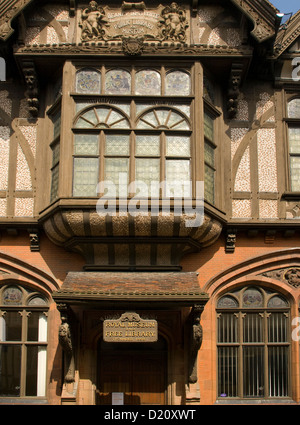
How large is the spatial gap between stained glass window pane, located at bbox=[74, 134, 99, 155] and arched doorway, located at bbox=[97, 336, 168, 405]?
4.16 meters

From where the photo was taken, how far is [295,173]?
53.7 ft

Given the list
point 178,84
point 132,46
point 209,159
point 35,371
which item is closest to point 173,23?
point 132,46

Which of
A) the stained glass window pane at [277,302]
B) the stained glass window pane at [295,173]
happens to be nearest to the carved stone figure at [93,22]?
the stained glass window pane at [295,173]

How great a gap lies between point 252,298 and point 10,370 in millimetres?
5494

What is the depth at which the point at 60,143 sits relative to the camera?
Result: 15.4 m

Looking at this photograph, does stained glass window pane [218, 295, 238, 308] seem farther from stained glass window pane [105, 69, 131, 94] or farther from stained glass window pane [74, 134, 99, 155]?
stained glass window pane [105, 69, 131, 94]

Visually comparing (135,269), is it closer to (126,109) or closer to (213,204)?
(213,204)

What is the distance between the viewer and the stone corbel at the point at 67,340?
14141mm

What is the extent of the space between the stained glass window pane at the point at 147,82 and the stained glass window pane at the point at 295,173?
3.54 metres

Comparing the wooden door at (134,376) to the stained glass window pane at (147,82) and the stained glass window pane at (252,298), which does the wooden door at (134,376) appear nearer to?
the stained glass window pane at (252,298)

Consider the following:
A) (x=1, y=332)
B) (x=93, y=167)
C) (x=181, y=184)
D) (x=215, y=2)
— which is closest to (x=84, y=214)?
(x=93, y=167)

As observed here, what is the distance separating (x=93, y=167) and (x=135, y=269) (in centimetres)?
240

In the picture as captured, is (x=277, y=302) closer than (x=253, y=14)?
Yes
